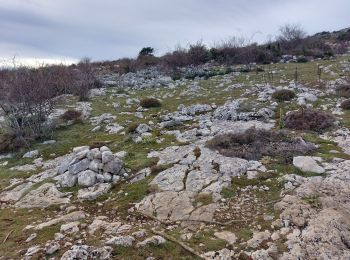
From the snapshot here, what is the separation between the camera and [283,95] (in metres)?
23.0

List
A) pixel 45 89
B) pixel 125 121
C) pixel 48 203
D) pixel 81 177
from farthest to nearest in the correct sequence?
pixel 125 121 < pixel 45 89 < pixel 81 177 < pixel 48 203

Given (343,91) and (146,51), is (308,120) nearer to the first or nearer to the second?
(343,91)

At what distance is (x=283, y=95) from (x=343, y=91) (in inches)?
158

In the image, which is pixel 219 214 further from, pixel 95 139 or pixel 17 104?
pixel 17 104

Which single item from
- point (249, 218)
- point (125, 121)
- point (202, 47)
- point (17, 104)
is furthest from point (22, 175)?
point (202, 47)

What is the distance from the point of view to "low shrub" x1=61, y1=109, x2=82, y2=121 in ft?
78.0

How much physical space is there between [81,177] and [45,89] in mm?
9116

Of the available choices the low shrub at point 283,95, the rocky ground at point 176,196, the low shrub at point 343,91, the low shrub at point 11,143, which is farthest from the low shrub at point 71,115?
the low shrub at point 343,91

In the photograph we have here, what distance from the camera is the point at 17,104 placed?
20422 millimetres

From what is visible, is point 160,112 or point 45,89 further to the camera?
point 160,112

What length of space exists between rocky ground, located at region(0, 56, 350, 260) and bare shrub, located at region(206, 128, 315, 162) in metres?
0.33

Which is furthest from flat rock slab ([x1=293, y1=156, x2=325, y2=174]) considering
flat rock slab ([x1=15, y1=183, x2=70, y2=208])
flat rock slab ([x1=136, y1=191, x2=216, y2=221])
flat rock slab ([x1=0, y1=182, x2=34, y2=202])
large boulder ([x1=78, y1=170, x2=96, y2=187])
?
flat rock slab ([x1=0, y1=182, x2=34, y2=202])

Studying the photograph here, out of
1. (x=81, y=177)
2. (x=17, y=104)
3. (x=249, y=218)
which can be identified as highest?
(x=17, y=104)

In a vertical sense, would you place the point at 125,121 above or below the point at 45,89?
below
